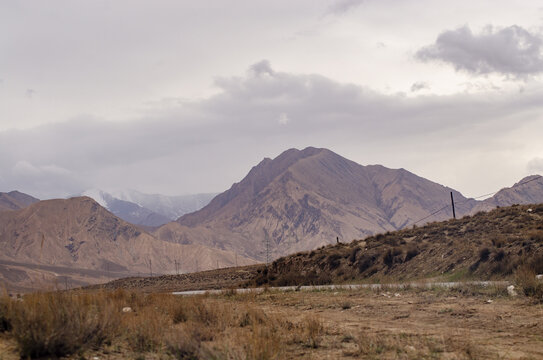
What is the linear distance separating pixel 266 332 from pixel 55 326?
12.4 feet

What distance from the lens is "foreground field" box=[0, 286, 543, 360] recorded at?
24.7 feet

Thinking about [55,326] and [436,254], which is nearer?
[55,326]

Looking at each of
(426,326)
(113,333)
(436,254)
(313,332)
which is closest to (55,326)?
(113,333)

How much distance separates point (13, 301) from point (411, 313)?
9.58 meters

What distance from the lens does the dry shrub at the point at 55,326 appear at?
7148mm

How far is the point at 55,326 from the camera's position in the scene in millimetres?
7465

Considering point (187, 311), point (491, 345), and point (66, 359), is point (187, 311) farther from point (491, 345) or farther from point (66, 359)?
point (491, 345)

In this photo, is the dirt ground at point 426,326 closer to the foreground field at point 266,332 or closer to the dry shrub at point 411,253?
the foreground field at point 266,332

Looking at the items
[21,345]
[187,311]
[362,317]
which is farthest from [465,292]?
[21,345]

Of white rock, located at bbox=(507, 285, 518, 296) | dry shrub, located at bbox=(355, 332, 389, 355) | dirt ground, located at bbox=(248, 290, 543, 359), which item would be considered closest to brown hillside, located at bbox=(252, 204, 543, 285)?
white rock, located at bbox=(507, 285, 518, 296)

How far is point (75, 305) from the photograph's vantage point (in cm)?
837

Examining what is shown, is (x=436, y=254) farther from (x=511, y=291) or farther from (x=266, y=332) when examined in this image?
(x=266, y=332)

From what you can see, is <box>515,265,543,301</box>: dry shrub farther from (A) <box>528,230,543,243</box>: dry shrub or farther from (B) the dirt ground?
(A) <box>528,230,543,243</box>: dry shrub

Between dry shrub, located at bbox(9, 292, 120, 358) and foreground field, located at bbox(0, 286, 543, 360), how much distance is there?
15 millimetres
